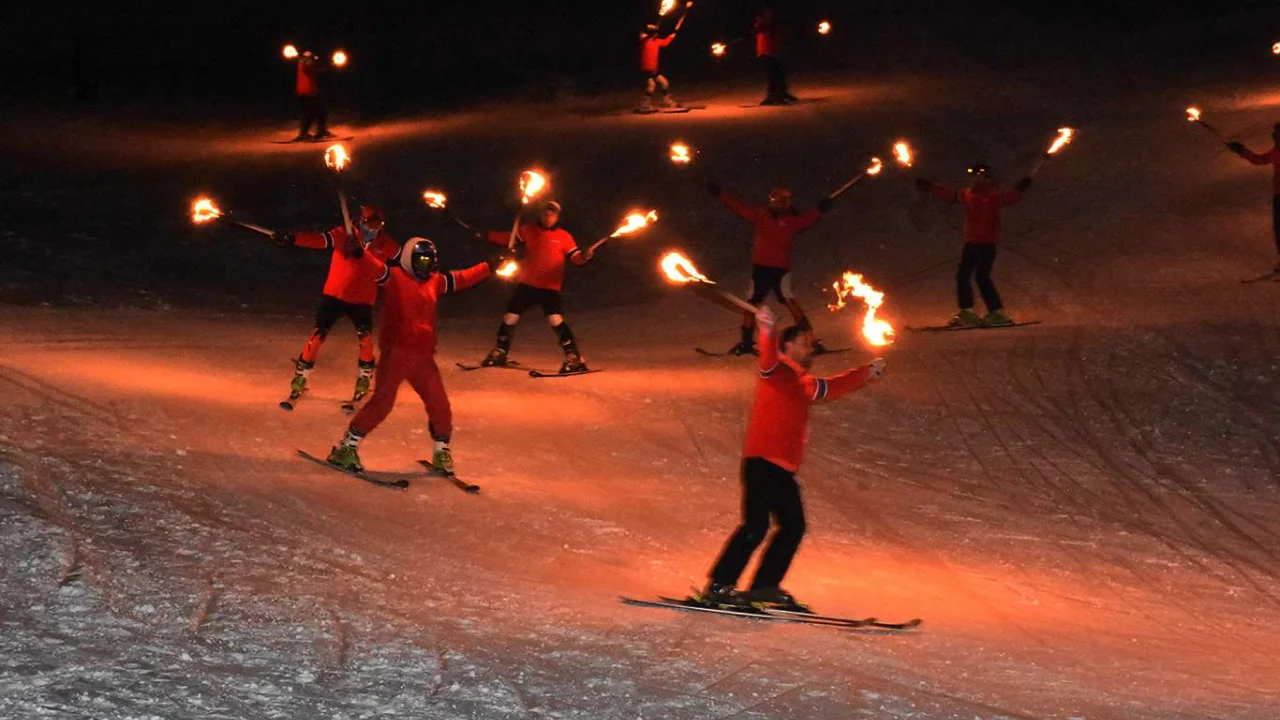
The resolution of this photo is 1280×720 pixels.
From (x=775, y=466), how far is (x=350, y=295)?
19.7 feet

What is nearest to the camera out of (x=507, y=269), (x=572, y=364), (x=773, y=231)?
(x=507, y=269)

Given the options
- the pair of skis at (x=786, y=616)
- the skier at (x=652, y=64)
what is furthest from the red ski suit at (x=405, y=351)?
the skier at (x=652, y=64)

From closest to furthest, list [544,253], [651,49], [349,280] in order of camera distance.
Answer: [349,280], [544,253], [651,49]

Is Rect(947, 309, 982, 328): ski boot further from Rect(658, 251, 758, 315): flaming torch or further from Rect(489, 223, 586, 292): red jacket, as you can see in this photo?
Rect(658, 251, 758, 315): flaming torch

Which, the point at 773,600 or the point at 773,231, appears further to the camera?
the point at 773,231

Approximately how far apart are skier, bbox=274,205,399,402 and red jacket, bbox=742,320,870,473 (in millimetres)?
5447

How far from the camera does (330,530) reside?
909cm

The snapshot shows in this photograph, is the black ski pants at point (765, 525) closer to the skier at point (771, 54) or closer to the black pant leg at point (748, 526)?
the black pant leg at point (748, 526)

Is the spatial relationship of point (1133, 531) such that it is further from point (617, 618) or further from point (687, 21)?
point (687, 21)

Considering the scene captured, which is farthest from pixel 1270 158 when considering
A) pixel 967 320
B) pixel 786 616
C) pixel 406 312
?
pixel 786 616

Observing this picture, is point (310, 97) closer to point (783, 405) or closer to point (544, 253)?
point (544, 253)

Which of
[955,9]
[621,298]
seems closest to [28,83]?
[621,298]

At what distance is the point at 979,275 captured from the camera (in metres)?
16.6

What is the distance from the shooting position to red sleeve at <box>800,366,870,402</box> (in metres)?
8.07
